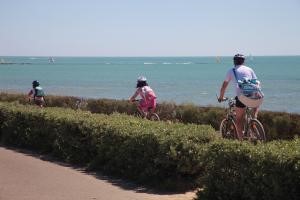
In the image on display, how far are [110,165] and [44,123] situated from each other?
2.57m

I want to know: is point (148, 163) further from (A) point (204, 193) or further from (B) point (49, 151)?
(B) point (49, 151)

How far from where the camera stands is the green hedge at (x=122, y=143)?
26.5 feet

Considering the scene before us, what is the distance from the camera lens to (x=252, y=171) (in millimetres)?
6324

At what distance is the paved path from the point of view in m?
A: 7.73

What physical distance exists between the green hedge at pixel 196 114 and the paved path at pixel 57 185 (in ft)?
17.4

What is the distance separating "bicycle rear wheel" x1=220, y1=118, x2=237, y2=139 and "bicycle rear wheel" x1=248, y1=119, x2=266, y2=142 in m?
0.50

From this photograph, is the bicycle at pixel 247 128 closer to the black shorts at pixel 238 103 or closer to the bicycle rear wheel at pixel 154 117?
the black shorts at pixel 238 103

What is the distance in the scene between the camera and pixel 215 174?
22.6 ft

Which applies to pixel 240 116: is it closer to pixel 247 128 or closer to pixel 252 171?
pixel 247 128

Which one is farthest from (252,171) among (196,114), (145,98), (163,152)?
(196,114)

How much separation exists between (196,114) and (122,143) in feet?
23.2

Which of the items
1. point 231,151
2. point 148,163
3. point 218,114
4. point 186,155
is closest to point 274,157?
point 231,151

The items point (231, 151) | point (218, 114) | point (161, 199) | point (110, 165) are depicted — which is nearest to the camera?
point (231, 151)

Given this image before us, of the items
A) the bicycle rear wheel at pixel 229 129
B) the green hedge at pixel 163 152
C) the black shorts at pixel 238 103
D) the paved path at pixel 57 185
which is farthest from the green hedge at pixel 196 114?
the paved path at pixel 57 185
